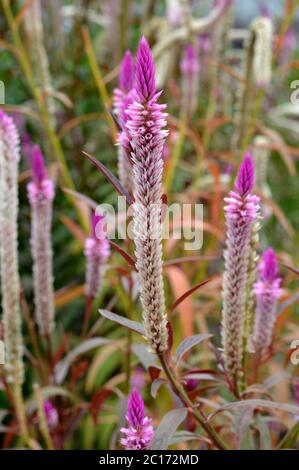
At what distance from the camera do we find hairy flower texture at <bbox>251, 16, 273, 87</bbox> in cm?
99

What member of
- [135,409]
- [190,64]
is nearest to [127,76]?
[135,409]

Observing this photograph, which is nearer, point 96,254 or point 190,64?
point 96,254

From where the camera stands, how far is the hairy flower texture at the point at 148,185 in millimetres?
475

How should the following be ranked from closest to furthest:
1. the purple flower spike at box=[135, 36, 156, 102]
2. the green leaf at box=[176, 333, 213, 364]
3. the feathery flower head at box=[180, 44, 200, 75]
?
1. the purple flower spike at box=[135, 36, 156, 102]
2. the green leaf at box=[176, 333, 213, 364]
3. the feathery flower head at box=[180, 44, 200, 75]

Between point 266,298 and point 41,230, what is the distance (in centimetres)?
28

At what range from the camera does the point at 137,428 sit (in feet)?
1.80

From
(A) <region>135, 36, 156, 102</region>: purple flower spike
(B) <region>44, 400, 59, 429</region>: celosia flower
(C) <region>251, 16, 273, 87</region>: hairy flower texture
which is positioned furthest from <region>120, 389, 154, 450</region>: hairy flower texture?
(C) <region>251, 16, 273, 87</region>: hairy flower texture

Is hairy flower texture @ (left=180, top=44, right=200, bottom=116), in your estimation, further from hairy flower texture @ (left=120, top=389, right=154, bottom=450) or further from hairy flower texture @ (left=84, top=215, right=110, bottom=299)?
hairy flower texture @ (left=120, top=389, right=154, bottom=450)

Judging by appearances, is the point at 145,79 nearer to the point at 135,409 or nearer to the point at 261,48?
the point at 135,409

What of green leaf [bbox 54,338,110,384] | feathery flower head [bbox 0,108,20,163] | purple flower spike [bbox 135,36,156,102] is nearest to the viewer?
purple flower spike [bbox 135,36,156,102]

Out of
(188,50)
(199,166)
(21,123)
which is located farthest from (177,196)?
(21,123)

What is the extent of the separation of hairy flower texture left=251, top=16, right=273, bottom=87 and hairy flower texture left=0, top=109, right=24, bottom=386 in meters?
0.42

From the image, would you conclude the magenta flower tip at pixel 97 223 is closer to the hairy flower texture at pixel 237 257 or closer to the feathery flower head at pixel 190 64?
the hairy flower texture at pixel 237 257
